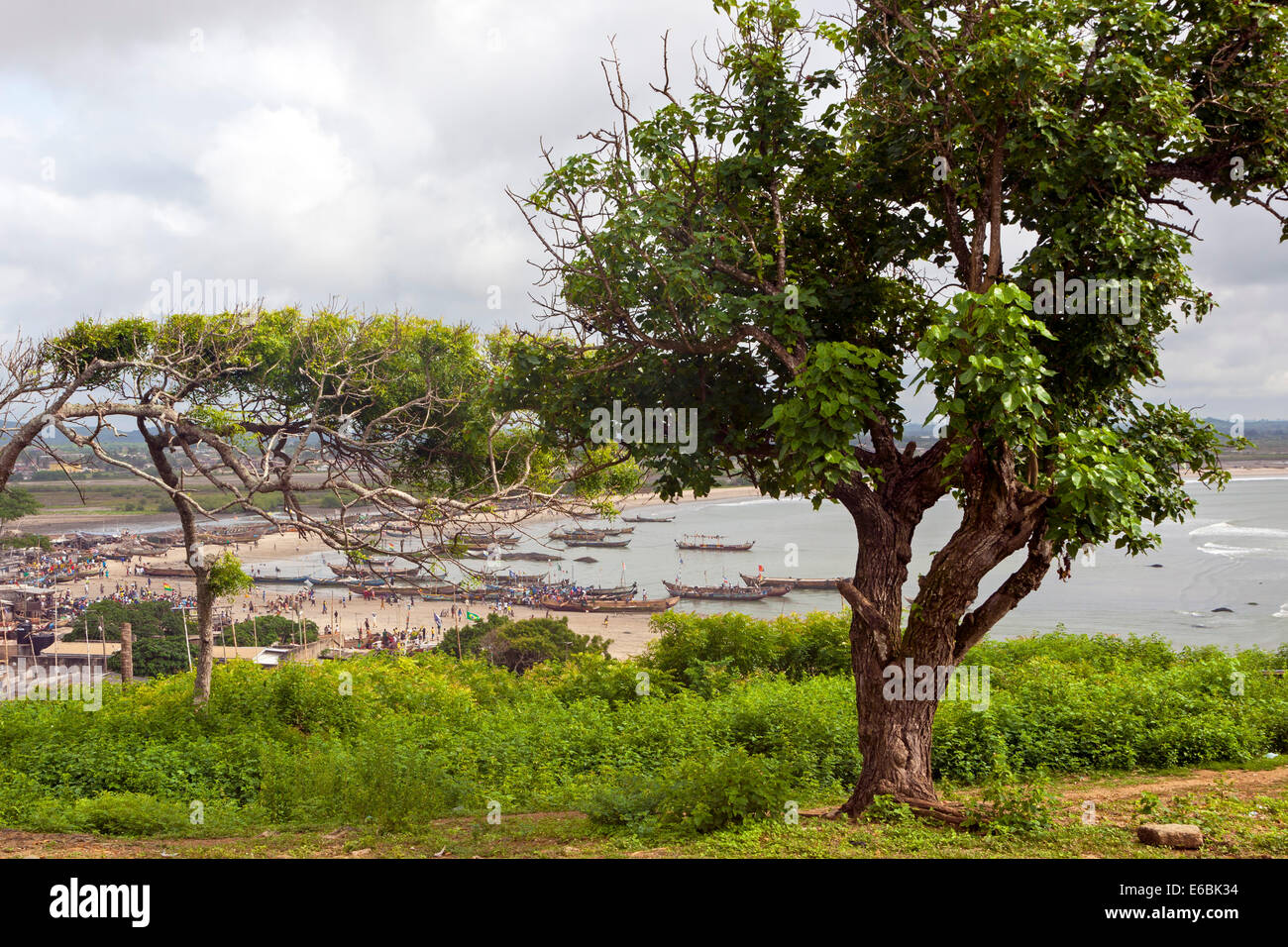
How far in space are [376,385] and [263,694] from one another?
5373 mm

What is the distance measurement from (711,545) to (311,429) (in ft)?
175

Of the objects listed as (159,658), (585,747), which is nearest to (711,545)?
(159,658)

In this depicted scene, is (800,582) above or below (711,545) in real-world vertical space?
below

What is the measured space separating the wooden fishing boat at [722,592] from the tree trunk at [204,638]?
36124mm

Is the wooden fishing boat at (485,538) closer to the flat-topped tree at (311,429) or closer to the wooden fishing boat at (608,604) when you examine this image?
the flat-topped tree at (311,429)

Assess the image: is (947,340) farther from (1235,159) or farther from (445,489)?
(445,489)

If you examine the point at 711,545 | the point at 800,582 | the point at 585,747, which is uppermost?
the point at 585,747

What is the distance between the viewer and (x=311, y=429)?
9734 millimetres

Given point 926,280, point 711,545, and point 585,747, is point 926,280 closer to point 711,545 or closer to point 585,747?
point 585,747

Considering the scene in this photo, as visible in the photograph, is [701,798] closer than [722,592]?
Yes

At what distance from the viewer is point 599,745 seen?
11.0 m

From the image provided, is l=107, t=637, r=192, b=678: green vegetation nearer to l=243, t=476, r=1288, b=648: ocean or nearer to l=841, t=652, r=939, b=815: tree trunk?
l=243, t=476, r=1288, b=648: ocean

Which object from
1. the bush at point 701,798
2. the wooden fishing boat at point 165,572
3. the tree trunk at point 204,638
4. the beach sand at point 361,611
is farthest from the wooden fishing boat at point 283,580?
the bush at point 701,798

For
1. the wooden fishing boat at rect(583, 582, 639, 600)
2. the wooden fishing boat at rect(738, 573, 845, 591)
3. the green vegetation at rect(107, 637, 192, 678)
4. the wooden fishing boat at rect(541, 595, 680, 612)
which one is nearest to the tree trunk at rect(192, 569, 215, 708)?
the green vegetation at rect(107, 637, 192, 678)
